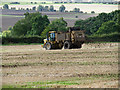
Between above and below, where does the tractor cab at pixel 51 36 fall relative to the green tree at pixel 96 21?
above

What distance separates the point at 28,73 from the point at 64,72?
8.90ft

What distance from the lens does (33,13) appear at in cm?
13962

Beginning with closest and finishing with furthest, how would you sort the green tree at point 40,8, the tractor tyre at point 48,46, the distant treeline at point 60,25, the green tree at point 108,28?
the tractor tyre at point 48,46 < the green tree at point 108,28 < the distant treeline at point 60,25 < the green tree at point 40,8

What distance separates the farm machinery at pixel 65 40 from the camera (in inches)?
1917

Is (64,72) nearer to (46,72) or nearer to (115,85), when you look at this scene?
(46,72)

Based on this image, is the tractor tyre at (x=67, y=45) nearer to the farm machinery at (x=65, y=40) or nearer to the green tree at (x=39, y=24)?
the farm machinery at (x=65, y=40)

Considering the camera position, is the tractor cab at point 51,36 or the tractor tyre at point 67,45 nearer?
the tractor tyre at point 67,45

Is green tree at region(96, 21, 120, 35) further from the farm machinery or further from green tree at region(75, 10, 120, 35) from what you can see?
the farm machinery

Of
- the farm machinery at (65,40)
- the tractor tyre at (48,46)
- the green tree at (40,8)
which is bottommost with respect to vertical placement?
the green tree at (40,8)

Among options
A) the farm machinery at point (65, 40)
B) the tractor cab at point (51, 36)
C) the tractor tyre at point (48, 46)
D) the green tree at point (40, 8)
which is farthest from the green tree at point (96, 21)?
the tractor tyre at point (48, 46)

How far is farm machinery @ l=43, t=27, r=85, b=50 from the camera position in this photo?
48688 mm

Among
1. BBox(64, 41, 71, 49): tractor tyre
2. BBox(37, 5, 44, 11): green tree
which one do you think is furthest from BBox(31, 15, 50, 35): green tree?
BBox(64, 41, 71, 49): tractor tyre

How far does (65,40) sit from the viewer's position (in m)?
49.0

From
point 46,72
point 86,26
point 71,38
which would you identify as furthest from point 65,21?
point 46,72
